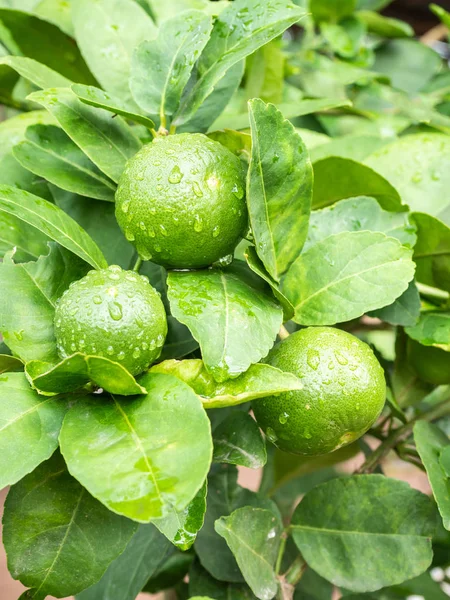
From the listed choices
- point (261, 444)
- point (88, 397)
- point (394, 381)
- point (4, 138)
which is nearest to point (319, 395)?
point (261, 444)

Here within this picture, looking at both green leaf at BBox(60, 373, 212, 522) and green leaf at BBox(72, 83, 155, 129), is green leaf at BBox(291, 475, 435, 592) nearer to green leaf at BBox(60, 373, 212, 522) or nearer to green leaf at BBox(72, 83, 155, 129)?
green leaf at BBox(60, 373, 212, 522)

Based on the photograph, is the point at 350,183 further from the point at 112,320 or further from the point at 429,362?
the point at 112,320

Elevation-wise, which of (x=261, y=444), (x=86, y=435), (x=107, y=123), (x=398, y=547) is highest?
(x=107, y=123)

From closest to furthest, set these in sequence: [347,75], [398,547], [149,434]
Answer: [149,434]
[398,547]
[347,75]

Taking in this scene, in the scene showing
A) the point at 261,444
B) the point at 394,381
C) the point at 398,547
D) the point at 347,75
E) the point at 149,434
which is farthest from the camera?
the point at 347,75

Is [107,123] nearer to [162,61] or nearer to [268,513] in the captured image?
[162,61]

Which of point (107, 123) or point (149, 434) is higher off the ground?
point (107, 123)
